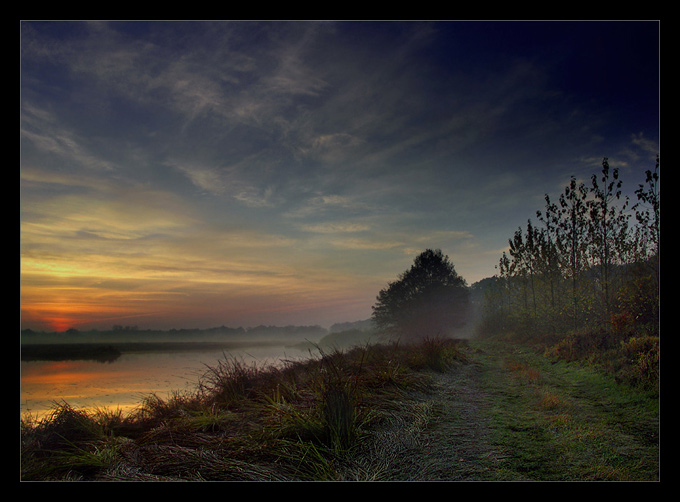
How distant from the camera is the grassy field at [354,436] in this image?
271 centimetres

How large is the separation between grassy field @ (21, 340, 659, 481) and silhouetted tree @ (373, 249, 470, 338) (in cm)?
2349

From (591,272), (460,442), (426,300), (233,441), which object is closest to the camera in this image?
(233,441)

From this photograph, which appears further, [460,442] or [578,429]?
[578,429]

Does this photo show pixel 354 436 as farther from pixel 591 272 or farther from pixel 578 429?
pixel 591 272

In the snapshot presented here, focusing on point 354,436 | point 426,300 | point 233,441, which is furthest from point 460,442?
point 426,300

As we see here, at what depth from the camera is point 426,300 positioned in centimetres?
2903

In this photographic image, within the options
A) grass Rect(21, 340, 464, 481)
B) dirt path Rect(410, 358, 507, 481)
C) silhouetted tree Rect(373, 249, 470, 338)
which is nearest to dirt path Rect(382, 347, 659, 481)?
dirt path Rect(410, 358, 507, 481)

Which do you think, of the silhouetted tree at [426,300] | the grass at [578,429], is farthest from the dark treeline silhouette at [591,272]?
the silhouetted tree at [426,300]

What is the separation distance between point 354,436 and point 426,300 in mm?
27032
